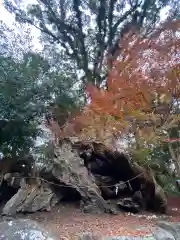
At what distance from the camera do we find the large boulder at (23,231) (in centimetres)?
451

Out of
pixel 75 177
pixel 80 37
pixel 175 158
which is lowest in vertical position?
pixel 75 177

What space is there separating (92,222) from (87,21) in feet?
34.9

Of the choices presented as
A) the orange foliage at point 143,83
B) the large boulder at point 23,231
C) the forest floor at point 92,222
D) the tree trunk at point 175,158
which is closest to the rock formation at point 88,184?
the forest floor at point 92,222

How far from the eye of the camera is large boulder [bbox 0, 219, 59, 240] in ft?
14.8

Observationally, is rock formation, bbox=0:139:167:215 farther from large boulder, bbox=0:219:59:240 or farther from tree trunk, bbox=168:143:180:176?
tree trunk, bbox=168:143:180:176

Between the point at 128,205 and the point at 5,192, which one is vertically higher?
the point at 5,192

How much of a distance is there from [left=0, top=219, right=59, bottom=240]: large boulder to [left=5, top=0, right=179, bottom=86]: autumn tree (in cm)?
937

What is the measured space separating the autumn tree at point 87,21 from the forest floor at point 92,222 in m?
8.30

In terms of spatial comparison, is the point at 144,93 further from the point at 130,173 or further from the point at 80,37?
the point at 80,37

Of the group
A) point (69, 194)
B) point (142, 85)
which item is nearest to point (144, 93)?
point (142, 85)

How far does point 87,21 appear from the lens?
13898 millimetres

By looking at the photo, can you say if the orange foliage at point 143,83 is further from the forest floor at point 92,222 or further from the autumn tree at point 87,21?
the autumn tree at point 87,21

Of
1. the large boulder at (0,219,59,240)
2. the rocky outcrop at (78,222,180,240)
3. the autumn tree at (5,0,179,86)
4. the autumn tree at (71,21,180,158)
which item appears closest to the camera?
the large boulder at (0,219,59,240)

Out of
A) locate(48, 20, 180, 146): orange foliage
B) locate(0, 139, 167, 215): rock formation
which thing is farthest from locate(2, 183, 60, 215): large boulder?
locate(48, 20, 180, 146): orange foliage
